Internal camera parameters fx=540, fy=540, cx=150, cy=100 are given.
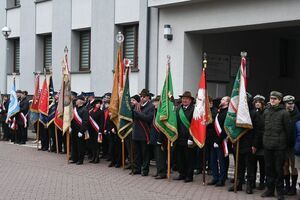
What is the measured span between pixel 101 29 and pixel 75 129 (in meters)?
6.65

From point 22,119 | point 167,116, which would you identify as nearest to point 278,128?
point 167,116

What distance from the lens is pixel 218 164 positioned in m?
11.4

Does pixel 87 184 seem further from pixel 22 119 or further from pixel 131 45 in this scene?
pixel 131 45

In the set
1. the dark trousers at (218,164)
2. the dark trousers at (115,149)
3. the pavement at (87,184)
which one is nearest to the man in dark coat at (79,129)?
the pavement at (87,184)

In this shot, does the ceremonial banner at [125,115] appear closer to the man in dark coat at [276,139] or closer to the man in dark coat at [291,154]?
the man in dark coat at [276,139]

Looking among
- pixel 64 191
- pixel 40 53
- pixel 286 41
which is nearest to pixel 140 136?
pixel 64 191

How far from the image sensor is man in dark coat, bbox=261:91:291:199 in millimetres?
9742

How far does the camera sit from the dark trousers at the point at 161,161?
12.1m

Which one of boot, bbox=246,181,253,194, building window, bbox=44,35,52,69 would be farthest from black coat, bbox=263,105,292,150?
building window, bbox=44,35,52,69

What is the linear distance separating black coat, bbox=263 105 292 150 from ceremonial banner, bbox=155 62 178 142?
2.53m

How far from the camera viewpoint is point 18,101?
19156mm

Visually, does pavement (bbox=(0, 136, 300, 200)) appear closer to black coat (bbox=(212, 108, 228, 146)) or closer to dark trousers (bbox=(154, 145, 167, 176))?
dark trousers (bbox=(154, 145, 167, 176))

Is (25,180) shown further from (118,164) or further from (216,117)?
(216,117)

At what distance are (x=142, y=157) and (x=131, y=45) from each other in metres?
7.61
